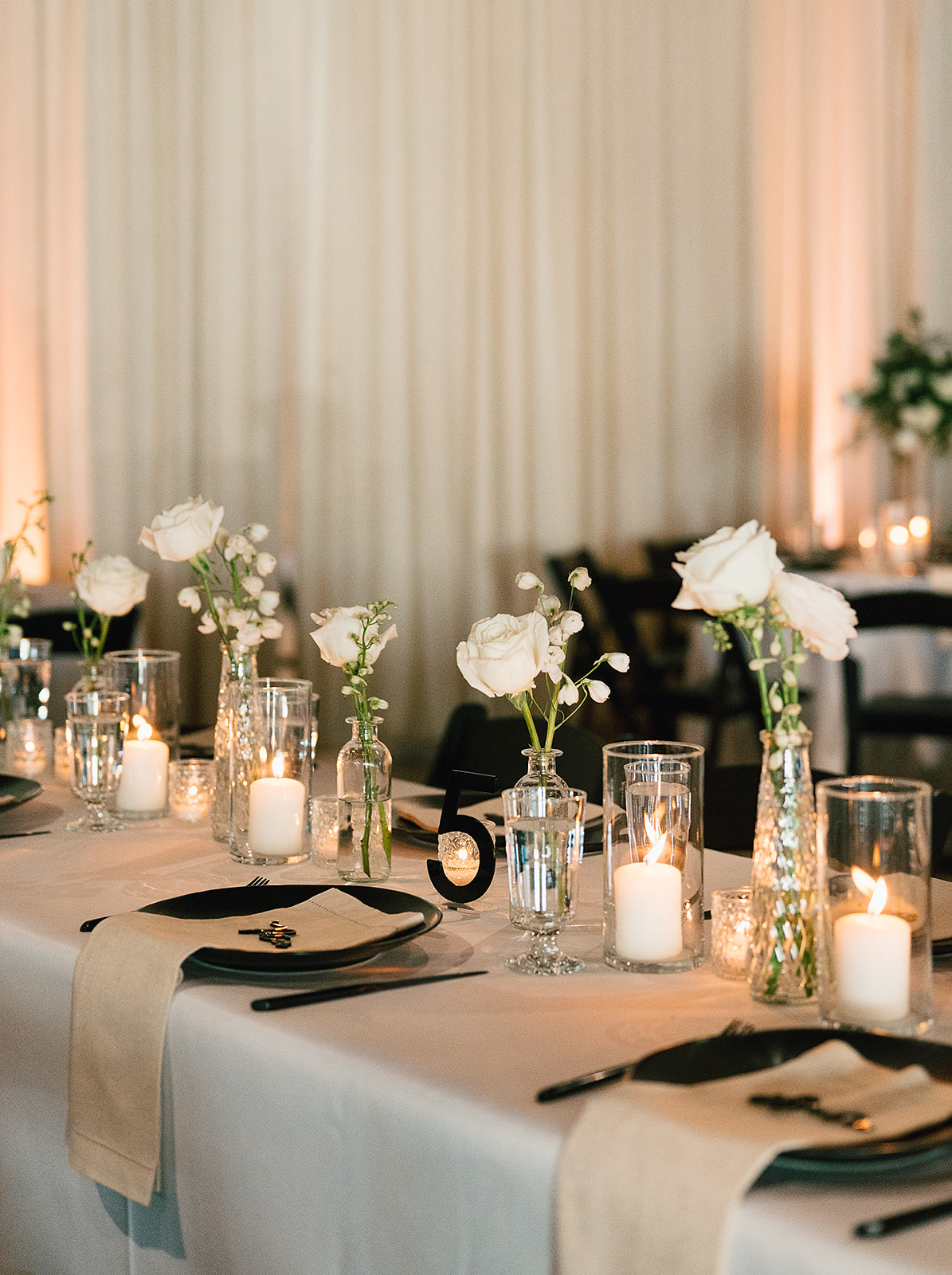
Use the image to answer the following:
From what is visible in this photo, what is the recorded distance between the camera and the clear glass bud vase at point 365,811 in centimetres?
163

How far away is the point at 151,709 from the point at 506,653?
0.91 meters

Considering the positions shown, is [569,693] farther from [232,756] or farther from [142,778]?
[142,778]

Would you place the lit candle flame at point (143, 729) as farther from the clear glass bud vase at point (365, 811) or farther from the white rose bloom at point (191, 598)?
the clear glass bud vase at point (365, 811)

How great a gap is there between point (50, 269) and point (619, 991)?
4.28 metres

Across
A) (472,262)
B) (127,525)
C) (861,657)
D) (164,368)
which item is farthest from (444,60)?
(861,657)

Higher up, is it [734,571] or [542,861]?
[734,571]

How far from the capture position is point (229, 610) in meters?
1.97

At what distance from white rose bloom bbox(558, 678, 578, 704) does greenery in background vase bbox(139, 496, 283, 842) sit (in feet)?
1.72

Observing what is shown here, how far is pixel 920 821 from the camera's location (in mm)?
1082

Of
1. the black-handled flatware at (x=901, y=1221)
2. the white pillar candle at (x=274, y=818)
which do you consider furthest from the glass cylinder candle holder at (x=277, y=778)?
the black-handled flatware at (x=901, y=1221)

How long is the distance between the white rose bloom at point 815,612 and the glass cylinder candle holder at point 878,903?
5.3 inches

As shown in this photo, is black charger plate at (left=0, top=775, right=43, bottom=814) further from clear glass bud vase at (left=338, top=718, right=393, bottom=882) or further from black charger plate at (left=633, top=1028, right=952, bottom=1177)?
black charger plate at (left=633, top=1028, right=952, bottom=1177)

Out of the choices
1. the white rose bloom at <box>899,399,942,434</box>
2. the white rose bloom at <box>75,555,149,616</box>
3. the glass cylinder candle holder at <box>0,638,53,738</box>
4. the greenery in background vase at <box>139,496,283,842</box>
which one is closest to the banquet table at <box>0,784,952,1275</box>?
the greenery in background vase at <box>139,496,283,842</box>

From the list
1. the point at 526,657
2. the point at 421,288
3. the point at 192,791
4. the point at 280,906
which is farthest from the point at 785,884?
the point at 421,288
